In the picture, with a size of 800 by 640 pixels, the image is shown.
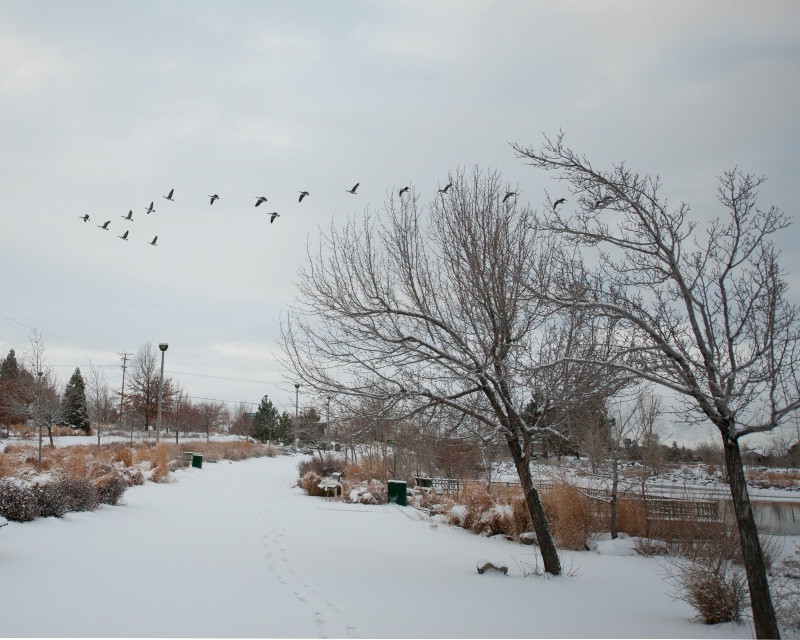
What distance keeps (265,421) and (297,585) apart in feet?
171

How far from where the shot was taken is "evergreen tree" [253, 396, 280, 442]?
5634cm

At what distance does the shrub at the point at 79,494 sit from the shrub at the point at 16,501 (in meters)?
1.19

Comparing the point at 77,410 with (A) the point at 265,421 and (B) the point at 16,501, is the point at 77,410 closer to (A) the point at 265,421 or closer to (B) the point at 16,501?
(A) the point at 265,421

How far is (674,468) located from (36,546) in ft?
148

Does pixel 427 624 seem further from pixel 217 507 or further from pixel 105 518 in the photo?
pixel 217 507

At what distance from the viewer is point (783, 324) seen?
17.5ft

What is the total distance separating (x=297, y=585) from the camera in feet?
20.9

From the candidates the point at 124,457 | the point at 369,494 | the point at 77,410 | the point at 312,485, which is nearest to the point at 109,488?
the point at 369,494

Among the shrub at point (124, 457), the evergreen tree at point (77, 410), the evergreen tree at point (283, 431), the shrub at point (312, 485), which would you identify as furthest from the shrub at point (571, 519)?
the evergreen tree at point (77, 410)

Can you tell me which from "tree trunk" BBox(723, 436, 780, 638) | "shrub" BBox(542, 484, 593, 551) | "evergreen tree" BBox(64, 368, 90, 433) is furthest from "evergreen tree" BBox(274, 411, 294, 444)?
"tree trunk" BBox(723, 436, 780, 638)

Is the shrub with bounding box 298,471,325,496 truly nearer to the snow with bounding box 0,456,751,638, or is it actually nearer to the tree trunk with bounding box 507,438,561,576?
the snow with bounding box 0,456,751,638

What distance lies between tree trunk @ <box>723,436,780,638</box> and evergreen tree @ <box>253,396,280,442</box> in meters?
51.8

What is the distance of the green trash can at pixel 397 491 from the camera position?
Answer: 16312 mm

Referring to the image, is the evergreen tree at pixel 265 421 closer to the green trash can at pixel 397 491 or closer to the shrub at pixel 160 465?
the shrub at pixel 160 465
